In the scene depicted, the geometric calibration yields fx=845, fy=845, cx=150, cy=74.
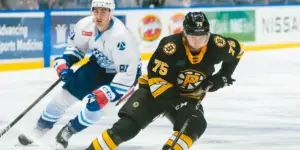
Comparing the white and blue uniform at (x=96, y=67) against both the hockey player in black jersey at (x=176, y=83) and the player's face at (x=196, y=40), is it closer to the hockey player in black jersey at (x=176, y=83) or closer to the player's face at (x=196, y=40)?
the hockey player in black jersey at (x=176, y=83)

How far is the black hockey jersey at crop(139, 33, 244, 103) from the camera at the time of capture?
4.67m

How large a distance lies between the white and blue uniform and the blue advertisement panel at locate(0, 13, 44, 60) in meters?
5.29

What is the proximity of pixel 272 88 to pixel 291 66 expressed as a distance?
2.59 metres

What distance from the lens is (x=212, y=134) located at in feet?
21.6

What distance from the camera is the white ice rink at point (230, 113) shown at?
6.14 metres

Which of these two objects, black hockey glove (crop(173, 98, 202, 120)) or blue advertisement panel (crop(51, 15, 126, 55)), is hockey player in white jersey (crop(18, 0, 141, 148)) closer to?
black hockey glove (crop(173, 98, 202, 120))

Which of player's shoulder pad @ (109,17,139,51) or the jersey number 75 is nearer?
the jersey number 75

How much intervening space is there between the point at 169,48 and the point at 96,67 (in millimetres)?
1261

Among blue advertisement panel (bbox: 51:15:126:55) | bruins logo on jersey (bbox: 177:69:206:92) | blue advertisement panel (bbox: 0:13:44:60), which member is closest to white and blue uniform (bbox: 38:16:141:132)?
bruins logo on jersey (bbox: 177:69:206:92)

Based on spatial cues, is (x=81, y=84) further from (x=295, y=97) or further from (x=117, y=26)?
(x=295, y=97)

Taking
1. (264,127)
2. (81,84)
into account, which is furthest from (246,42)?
(81,84)

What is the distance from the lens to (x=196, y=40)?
462 cm

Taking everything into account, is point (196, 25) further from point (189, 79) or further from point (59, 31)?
point (59, 31)

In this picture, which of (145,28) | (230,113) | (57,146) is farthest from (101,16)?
(145,28)
